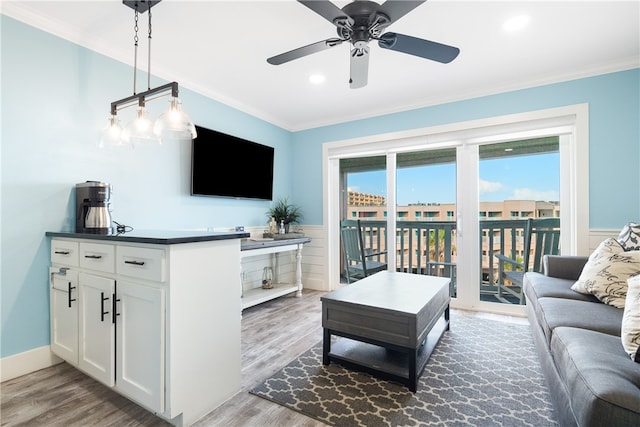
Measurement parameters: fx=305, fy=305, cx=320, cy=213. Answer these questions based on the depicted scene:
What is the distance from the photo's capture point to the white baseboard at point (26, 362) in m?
2.02

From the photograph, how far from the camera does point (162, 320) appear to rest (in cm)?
148

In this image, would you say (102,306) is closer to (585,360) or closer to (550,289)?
(585,360)

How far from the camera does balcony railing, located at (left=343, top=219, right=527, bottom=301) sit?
3438mm

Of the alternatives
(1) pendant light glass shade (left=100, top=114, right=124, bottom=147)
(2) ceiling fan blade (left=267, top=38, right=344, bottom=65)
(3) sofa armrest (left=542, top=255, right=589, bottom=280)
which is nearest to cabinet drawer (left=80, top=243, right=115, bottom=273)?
(1) pendant light glass shade (left=100, top=114, right=124, bottom=147)

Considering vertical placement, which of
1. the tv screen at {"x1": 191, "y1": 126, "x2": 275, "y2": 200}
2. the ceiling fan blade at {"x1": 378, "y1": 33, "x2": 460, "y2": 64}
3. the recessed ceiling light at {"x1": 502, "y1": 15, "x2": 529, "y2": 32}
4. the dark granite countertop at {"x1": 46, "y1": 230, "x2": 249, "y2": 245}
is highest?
the recessed ceiling light at {"x1": 502, "y1": 15, "x2": 529, "y2": 32}

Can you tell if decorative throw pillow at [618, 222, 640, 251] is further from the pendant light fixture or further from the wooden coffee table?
the pendant light fixture

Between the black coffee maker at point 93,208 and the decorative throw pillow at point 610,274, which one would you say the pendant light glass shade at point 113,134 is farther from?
the decorative throw pillow at point 610,274

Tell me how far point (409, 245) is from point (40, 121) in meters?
3.84

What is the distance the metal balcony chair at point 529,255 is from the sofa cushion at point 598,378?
6.47ft

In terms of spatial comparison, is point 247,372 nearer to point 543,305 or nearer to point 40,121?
point 543,305

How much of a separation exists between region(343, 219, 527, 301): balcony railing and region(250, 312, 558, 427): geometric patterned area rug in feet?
4.03

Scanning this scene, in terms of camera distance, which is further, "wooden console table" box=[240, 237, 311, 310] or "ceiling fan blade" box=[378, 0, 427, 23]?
"wooden console table" box=[240, 237, 311, 310]

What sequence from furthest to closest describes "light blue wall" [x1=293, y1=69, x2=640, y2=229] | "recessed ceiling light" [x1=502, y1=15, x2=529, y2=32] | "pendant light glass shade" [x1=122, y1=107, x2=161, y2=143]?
"light blue wall" [x1=293, y1=69, x2=640, y2=229], "recessed ceiling light" [x1=502, y1=15, x2=529, y2=32], "pendant light glass shade" [x1=122, y1=107, x2=161, y2=143]

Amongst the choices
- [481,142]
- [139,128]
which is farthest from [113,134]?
[481,142]
